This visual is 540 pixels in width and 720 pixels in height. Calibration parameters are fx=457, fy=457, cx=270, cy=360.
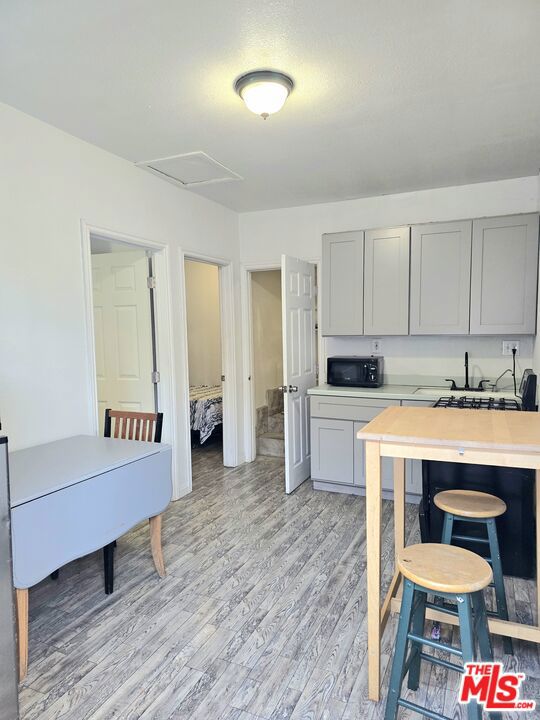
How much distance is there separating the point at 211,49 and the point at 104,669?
2617mm

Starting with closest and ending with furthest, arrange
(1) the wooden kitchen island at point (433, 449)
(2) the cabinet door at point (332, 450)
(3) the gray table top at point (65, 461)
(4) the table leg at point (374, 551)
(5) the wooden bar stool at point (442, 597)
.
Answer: (5) the wooden bar stool at point (442, 597), (1) the wooden kitchen island at point (433, 449), (4) the table leg at point (374, 551), (3) the gray table top at point (65, 461), (2) the cabinet door at point (332, 450)

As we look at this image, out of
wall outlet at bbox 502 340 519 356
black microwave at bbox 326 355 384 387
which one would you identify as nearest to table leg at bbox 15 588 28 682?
black microwave at bbox 326 355 384 387

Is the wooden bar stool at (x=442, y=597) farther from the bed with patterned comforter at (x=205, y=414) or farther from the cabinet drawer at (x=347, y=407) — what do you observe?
the bed with patterned comforter at (x=205, y=414)

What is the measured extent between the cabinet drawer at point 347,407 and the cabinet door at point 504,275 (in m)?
0.97

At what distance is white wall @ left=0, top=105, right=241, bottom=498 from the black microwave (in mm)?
2034

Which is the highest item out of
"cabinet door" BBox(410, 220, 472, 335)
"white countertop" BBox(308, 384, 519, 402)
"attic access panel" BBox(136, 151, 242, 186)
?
"attic access panel" BBox(136, 151, 242, 186)

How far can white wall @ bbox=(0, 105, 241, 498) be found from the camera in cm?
238

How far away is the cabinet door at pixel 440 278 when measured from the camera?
3596 millimetres

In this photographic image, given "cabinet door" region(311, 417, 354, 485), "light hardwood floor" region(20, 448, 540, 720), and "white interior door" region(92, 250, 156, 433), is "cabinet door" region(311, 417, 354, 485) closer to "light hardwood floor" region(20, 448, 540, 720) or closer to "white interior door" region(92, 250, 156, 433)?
"light hardwood floor" region(20, 448, 540, 720)

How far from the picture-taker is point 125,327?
12.3 feet

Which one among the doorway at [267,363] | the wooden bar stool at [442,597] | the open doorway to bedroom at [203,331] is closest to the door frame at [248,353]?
the doorway at [267,363]

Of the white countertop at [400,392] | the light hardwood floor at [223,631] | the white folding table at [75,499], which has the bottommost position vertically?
the light hardwood floor at [223,631]

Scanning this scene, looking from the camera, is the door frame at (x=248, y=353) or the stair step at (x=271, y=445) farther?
the stair step at (x=271, y=445)

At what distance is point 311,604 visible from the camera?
7.65ft
